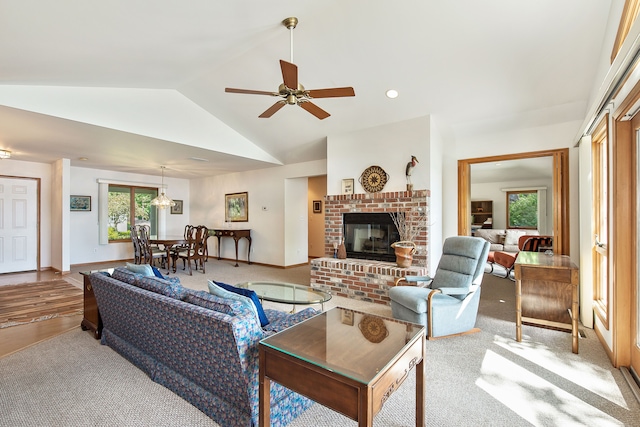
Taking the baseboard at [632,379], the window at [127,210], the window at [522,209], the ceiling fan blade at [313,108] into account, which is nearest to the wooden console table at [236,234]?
the window at [127,210]

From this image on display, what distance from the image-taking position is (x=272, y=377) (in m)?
1.35

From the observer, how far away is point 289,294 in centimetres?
310

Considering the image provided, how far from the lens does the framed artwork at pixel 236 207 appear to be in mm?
7621

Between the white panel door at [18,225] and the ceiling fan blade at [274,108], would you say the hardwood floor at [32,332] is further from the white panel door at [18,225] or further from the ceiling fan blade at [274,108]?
the white panel door at [18,225]

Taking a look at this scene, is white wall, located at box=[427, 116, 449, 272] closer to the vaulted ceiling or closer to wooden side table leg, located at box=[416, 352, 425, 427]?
the vaulted ceiling

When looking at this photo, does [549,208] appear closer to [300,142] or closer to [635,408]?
[300,142]

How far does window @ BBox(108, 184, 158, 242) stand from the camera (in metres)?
7.64

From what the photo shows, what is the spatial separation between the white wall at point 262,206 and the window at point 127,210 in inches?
59.3

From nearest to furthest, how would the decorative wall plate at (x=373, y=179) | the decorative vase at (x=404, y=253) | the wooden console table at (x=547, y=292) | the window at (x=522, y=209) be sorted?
the wooden console table at (x=547, y=292)
the decorative vase at (x=404, y=253)
the decorative wall plate at (x=373, y=179)
the window at (x=522, y=209)

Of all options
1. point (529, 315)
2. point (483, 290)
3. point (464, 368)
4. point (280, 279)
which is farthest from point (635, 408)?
point (280, 279)

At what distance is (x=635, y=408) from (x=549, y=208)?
Result: 7330 millimetres

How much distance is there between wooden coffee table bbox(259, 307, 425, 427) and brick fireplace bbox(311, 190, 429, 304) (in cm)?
250

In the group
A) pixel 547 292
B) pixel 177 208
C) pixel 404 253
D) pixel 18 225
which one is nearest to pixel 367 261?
pixel 404 253

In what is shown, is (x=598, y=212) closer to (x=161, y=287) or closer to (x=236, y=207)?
(x=161, y=287)
